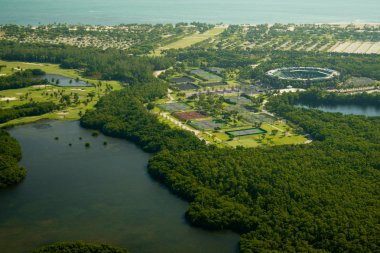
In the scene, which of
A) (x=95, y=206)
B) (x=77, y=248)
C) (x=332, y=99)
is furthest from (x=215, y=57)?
(x=77, y=248)

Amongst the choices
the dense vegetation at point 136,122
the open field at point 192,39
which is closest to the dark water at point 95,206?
the dense vegetation at point 136,122

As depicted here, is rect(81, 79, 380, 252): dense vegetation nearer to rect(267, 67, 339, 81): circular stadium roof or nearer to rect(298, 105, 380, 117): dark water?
rect(298, 105, 380, 117): dark water

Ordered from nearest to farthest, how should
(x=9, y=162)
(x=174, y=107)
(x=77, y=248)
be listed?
1. (x=77, y=248)
2. (x=9, y=162)
3. (x=174, y=107)

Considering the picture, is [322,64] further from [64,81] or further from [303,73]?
[64,81]

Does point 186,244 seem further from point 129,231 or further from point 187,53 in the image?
point 187,53

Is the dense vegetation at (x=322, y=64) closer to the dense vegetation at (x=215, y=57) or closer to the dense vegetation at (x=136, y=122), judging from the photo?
the dense vegetation at (x=215, y=57)

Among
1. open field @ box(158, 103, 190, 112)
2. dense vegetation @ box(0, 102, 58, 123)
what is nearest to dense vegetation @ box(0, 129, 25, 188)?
dense vegetation @ box(0, 102, 58, 123)

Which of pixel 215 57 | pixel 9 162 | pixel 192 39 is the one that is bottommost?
pixel 9 162
